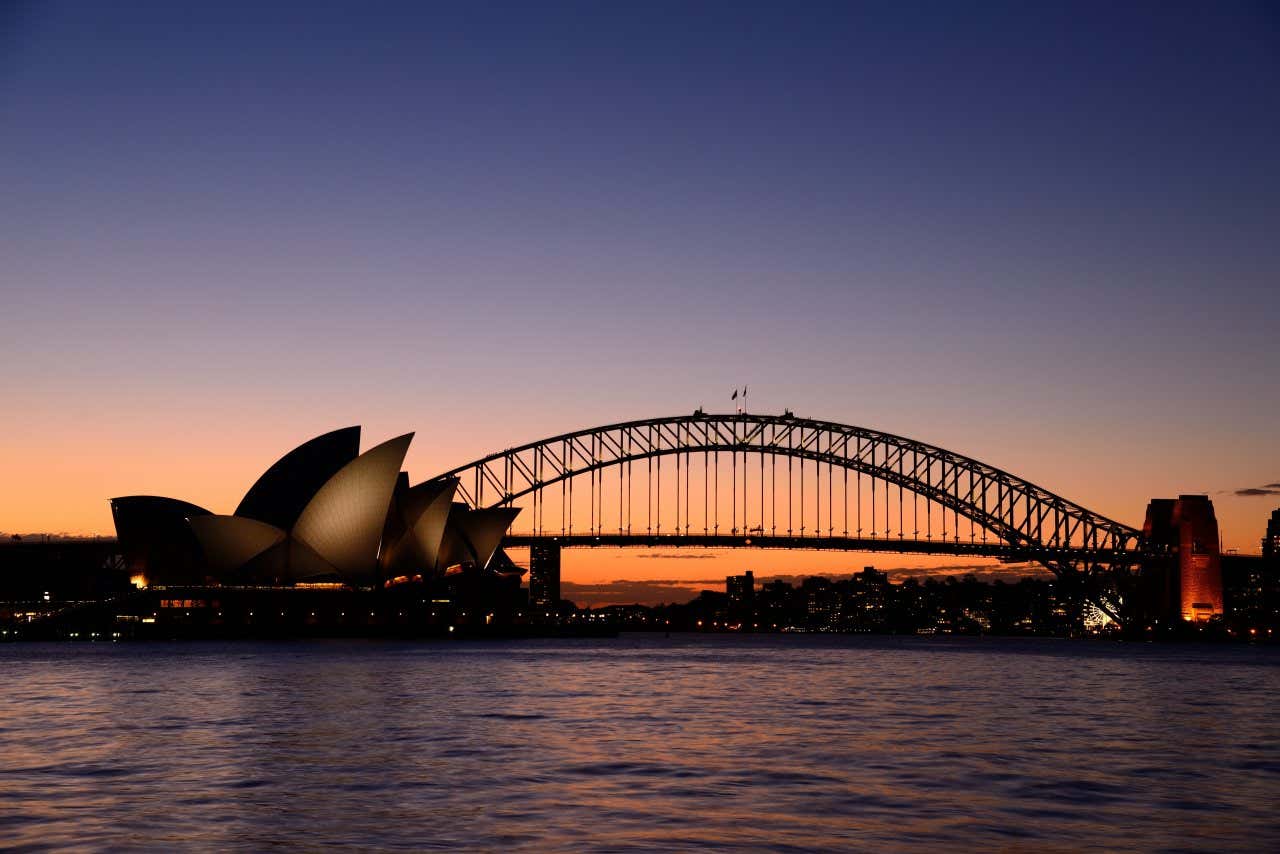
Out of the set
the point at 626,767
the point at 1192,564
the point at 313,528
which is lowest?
the point at 626,767

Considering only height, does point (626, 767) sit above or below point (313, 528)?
below

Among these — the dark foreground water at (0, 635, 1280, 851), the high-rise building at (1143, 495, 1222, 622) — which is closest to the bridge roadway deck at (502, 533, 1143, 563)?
the high-rise building at (1143, 495, 1222, 622)

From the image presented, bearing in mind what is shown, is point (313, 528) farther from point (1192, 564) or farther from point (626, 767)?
point (626, 767)

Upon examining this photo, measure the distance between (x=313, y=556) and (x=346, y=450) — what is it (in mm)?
10661

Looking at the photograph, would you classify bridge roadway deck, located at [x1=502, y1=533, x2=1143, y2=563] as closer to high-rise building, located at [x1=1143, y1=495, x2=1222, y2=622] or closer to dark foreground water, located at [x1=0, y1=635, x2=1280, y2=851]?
high-rise building, located at [x1=1143, y1=495, x2=1222, y2=622]

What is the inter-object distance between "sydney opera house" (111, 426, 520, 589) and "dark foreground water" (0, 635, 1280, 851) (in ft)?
160

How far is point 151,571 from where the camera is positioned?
118 m

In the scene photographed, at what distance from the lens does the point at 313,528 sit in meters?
105

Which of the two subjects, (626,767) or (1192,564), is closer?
(626,767)

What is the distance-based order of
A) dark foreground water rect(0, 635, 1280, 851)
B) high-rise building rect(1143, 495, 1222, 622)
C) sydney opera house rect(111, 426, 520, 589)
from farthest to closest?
1. high-rise building rect(1143, 495, 1222, 622)
2. sydney opera house rect(111, 426, 520, 589)
3. dark foreground water rect(0, 635, 1280, 851)

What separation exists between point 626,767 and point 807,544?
95185 mm

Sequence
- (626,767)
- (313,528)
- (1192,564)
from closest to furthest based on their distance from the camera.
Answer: (626,767), (313,528), (1192,564)

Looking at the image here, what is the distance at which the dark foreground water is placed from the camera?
18656 millimetres

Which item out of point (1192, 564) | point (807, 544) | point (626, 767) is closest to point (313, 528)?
point (807, 544)
